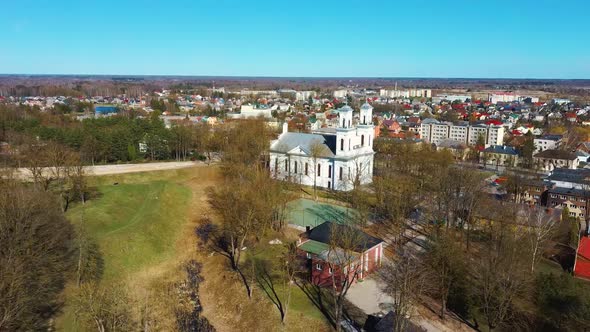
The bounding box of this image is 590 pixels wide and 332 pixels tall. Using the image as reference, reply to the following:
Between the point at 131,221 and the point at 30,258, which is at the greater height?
the point at 30,258

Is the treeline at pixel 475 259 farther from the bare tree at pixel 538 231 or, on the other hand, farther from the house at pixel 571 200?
the house at pixel 571 200

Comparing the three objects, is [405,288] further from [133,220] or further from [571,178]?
[571,178]

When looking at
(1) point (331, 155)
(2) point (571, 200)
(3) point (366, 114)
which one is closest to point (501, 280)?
(2) point (571, 200)

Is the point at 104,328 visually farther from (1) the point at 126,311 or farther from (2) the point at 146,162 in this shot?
(2) the point at 146,162

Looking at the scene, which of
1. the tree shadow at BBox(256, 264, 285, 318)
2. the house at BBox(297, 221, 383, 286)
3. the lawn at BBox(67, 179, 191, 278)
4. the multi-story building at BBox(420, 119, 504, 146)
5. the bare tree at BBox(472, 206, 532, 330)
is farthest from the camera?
the multi-story building at BBox(420, 119, 504, 146)

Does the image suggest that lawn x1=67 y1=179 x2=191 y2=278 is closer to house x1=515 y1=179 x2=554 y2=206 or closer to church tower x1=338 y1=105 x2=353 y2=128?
church tower x1=338 y1=105 x2=353 y2=128

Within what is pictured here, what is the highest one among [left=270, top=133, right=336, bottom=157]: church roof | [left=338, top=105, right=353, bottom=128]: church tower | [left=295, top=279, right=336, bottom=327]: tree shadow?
[left=338, top=105, right=353, bottom=128]: church tower

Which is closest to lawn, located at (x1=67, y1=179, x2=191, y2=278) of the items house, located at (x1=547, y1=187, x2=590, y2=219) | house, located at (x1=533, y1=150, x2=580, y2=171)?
house, located at (x1=547, y1=187, x2=590, y2=219)
